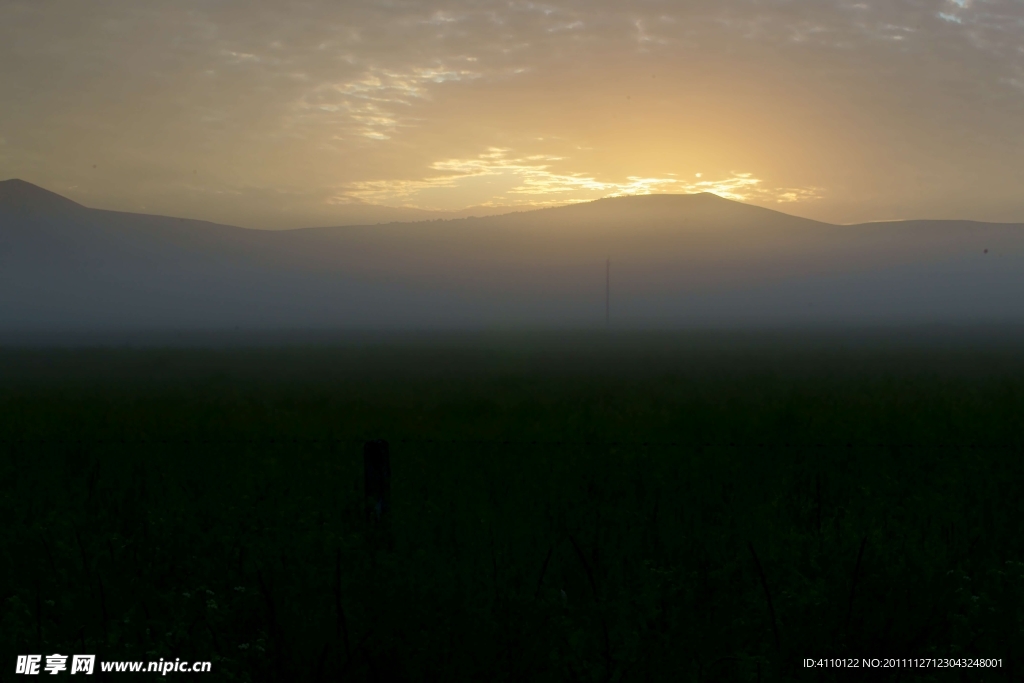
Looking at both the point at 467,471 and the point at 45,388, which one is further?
the point at 45,388

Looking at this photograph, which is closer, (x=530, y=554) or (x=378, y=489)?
(x=530, y=554)

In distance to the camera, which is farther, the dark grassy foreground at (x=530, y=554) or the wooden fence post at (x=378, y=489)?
the wooden fence post at (x=378, y=489)

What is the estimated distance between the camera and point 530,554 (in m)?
7.84

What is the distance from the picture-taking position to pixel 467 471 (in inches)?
442

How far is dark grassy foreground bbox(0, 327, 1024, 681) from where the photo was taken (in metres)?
5.79

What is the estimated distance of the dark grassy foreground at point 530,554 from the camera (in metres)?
5.79

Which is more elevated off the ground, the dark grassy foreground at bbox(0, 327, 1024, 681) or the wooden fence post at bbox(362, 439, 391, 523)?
the wooden fence post at bbox(362, 439, 391, 523)

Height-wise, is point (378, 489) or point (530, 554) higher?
point (378, 489)

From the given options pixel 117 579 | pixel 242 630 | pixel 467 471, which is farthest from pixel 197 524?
pixel 467 471

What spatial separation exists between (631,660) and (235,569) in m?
3.62

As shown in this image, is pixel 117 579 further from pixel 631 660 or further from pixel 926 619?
pixel 926 619

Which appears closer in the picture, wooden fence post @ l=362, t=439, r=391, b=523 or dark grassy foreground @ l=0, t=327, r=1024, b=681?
dark grassy foreground @ l=0, t=327, r=1024, b=681

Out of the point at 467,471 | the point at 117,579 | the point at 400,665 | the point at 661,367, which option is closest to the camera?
the point at 400,665

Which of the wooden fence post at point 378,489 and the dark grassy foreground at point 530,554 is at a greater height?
the wooden fence post at point 378,489
